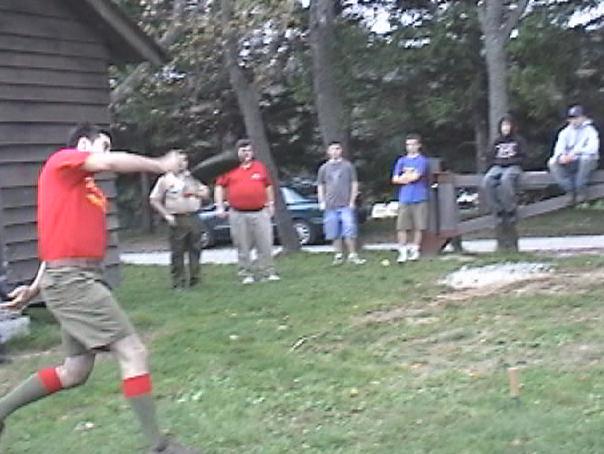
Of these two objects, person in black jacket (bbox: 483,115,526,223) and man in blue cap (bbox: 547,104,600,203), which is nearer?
Result: man in blue cap (bbox: 547,104,600,203)

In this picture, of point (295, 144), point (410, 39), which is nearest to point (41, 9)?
point (410, 39)

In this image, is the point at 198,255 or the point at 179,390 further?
the point at 198,255

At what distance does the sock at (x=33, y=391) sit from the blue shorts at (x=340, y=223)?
9.42 meters

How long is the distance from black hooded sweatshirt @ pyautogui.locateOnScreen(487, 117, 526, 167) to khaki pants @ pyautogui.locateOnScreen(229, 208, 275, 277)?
3257mm

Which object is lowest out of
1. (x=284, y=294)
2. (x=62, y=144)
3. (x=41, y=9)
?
(x=284, y=294)

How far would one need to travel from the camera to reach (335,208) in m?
15.9

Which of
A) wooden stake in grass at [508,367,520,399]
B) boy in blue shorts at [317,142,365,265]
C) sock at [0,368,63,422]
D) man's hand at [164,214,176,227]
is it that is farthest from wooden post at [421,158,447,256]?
sock at [0,368,63,422]

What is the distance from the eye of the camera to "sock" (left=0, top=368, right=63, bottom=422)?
6492 mm

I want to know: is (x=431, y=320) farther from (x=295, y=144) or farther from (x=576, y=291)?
(x=295, y=144)

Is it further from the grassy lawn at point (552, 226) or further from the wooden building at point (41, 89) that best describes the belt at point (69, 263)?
the grassy lawn at point (552, 226)

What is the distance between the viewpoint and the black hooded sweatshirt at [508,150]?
1535 cm

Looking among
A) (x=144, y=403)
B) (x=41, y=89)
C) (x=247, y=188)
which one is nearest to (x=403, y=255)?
(x=247, y=188)

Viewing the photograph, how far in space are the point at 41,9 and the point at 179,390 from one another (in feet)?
18.9

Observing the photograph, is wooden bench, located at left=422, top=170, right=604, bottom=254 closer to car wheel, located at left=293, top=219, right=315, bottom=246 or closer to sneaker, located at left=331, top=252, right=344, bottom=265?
sneaker, located at left=331, top=252, right=344, bottom=265
